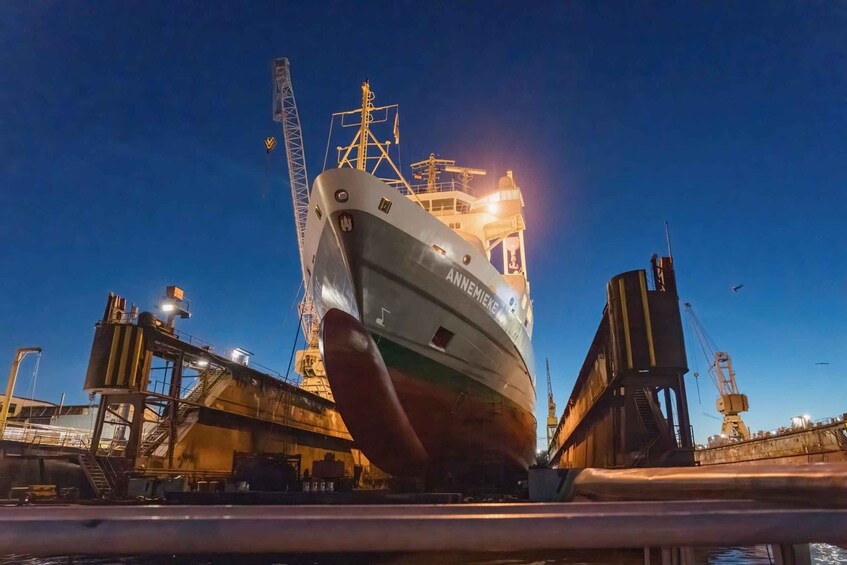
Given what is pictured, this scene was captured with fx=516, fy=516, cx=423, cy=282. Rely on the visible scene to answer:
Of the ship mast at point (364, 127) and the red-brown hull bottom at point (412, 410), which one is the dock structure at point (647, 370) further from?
the ship mast at point (364, 127)

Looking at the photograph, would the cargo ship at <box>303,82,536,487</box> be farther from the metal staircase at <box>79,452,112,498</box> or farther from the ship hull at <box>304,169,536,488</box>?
the metal staircase at <box>79,452,112,498</box>

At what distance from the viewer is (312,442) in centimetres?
3447

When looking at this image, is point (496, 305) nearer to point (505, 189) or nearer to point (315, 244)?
point (315, 244)

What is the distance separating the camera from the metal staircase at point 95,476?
20.0m

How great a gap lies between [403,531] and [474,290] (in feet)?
61.8

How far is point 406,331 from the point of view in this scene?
718 inches

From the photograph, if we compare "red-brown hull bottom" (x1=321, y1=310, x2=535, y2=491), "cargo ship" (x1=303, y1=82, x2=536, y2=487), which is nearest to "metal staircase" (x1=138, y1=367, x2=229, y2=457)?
"cargo ship" (x1=303, y1=82, x2=536, y2=487)

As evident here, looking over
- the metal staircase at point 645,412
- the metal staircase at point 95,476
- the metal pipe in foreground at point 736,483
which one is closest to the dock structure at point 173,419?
the metal staircase at point 95,476

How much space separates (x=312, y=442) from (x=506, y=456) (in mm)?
16476

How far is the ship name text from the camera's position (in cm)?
1956

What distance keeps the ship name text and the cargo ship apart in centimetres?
6

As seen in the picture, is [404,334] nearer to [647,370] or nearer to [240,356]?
[647,370]

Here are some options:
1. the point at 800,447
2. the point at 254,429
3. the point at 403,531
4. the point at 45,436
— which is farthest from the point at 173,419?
the point at 800,447

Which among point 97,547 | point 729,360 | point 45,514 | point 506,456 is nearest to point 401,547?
point 97,547
